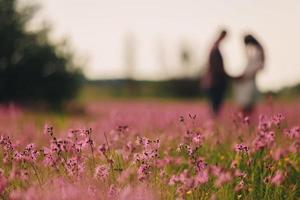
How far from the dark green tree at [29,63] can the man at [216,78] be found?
34.1 feet

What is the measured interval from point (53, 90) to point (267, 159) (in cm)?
1860

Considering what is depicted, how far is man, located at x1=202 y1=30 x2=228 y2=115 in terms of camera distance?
13.1 meters

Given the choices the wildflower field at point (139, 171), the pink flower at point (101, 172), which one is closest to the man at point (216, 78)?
the wildflower field at point (139, 171)

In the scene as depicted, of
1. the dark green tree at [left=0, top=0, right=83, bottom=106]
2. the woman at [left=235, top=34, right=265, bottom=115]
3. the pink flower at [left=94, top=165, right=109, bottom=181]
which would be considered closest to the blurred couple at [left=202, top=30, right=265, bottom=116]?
the woman at [left=235, top=34, right=265, bottom=115]

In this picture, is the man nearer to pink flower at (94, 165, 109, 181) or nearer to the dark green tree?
pink flower at (94, 165, 109, 181)

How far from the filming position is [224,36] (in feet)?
42.1

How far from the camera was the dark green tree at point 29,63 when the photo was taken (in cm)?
2191

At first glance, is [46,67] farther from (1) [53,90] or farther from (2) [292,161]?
(2) [292,161]

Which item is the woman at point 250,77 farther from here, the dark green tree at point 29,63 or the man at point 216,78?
the dark green tree at point 29,63

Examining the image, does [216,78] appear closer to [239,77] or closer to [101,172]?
[239,77]

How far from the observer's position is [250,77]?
13188 mm

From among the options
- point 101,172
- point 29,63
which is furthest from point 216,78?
point 29,63

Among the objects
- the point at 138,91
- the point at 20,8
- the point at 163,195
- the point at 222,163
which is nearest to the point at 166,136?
the point at 222,163

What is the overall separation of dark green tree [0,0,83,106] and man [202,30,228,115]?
10380 mm
